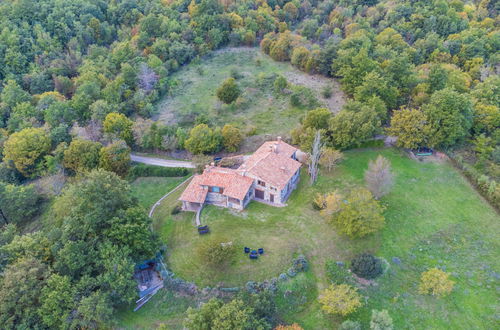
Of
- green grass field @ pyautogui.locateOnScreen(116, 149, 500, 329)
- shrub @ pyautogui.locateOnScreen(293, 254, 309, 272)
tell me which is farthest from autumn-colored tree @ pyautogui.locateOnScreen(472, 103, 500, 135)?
shrub @ pyautogui.locateOnScreen(293, 254, 309, 272)

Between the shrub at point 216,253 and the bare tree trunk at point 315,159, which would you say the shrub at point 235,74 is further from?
the shrub at point 216,253

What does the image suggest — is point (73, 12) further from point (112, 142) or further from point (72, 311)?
point (72, 311)

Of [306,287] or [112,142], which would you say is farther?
[112,142]

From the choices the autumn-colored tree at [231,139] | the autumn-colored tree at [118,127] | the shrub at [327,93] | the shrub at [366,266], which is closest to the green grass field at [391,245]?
the shrub at [366,266]

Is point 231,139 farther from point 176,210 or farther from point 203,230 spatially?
point 203,230

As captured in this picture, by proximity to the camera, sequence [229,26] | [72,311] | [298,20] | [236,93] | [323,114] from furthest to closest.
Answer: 1. [298,20]
2. [229,26]
3. [236,93]
4. [323,114]
5. [72,311]

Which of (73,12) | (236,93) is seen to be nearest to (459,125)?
(236,93)
